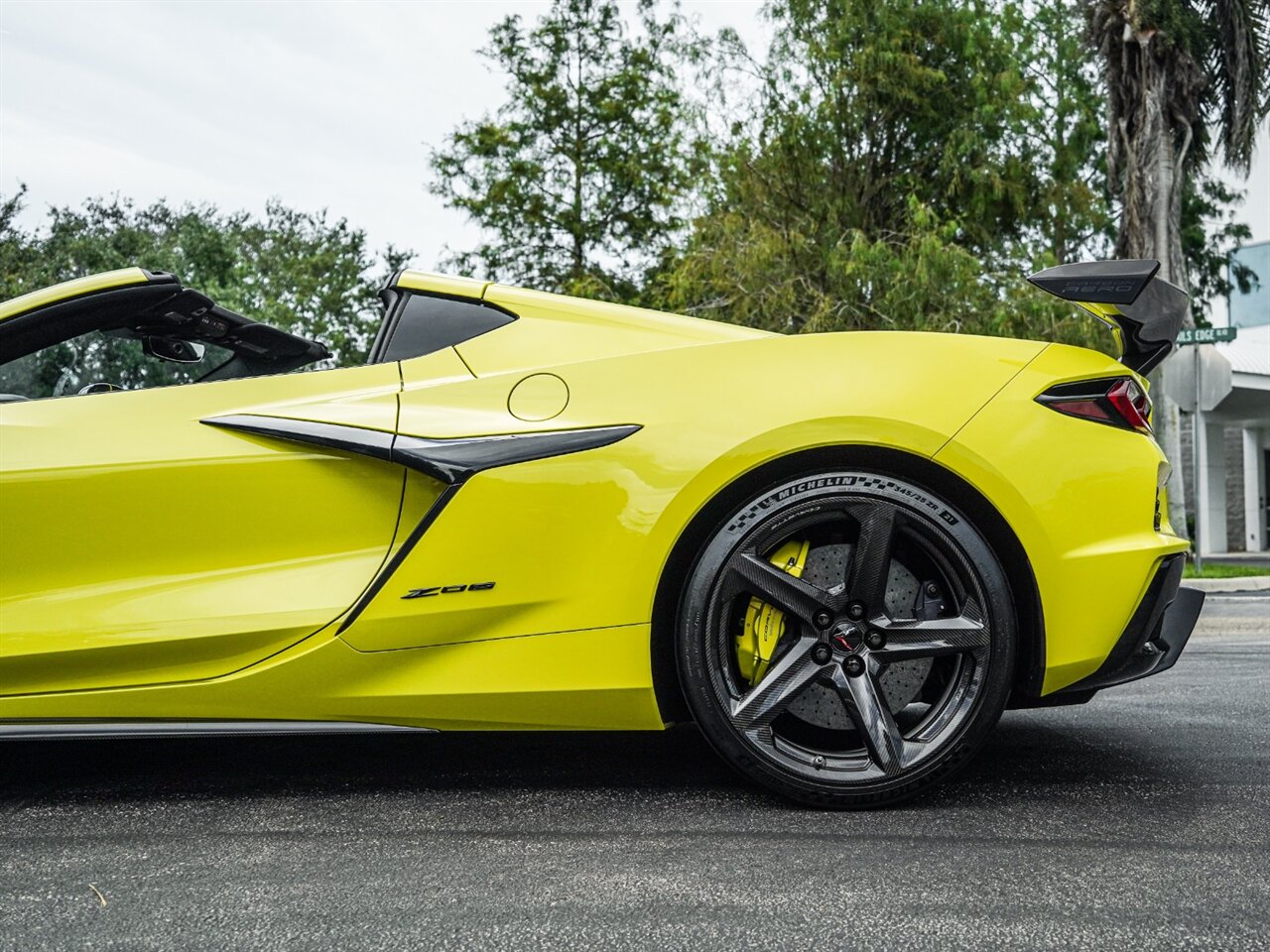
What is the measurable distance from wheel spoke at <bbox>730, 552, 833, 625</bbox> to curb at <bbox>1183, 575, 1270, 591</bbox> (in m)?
9.47

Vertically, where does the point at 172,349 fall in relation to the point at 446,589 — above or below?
above

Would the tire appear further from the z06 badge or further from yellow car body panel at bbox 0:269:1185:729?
the z06 badge

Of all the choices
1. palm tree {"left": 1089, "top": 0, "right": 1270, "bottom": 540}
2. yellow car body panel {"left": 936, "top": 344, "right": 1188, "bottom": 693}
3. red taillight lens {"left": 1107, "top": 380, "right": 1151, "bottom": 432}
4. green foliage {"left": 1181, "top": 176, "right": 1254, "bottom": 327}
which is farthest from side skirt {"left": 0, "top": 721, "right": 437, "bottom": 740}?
green foliage {"left": 1181, "top": 176, "right": 1254, "bottom": 327}

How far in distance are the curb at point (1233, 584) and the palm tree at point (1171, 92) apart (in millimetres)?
3551

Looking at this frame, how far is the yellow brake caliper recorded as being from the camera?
2375mm

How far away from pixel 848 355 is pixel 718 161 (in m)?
16.6

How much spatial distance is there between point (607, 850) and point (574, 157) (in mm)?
21863

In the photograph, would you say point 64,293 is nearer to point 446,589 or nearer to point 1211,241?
point 446,589

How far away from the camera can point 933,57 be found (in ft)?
60.7

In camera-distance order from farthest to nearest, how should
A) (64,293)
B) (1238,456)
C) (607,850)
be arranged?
(1238,456) → (64,293) → (607,850)

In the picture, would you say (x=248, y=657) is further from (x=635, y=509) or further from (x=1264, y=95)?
(x=1264, y=95)

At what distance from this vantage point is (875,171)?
18.5 m

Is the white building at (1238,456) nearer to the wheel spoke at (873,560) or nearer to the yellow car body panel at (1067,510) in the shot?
the yellow car body panel at (1067,510)

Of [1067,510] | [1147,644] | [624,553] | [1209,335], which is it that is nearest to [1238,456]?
[1209,335]
